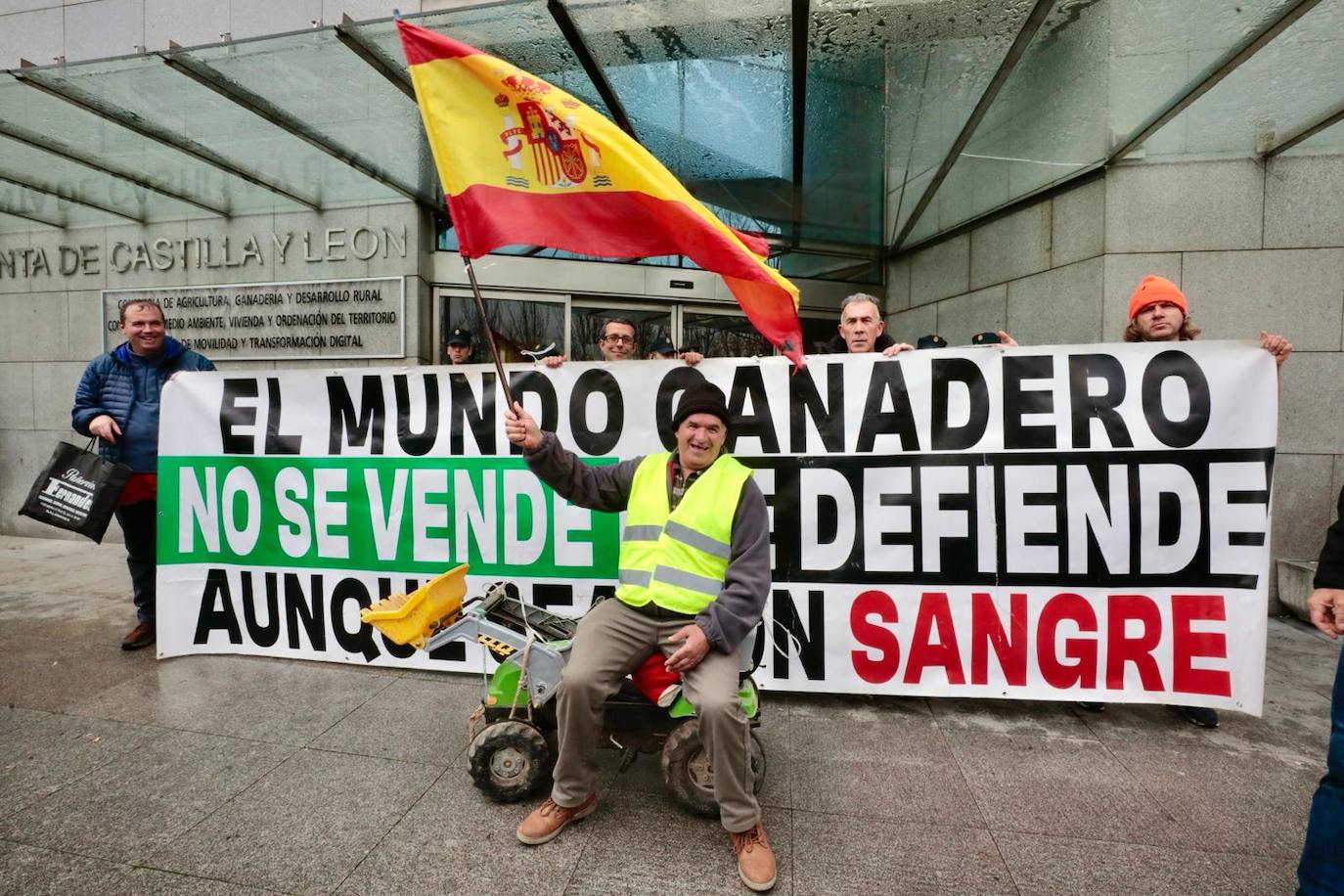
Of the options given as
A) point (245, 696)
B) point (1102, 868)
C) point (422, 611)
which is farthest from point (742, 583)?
point (245, 696)

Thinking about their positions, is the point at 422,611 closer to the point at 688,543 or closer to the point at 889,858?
the point at 688,543

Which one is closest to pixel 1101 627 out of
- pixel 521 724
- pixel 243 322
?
pixel 521 724

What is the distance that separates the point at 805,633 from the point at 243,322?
674cm

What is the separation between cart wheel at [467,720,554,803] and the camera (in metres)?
2.35

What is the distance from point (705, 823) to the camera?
228 centimetres

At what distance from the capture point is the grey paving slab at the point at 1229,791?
2209 mm

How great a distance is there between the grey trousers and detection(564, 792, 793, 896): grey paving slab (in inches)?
4.6

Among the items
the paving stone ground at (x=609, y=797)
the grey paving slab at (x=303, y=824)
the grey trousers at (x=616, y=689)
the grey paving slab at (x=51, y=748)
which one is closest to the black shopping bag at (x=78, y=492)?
the paving stone ground at (x=609, y=797)

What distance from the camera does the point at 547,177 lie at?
230 cm

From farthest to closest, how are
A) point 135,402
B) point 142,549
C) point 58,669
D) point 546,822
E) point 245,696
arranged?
1. point 142,549
2. point 135,402
3. point 58,669
4. point 245,696
5. point 546,822

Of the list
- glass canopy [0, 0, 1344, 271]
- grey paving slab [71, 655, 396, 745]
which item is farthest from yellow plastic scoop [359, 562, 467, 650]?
glass canopy [0, 0, 1344, 271]

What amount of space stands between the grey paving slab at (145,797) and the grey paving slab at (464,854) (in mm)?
778

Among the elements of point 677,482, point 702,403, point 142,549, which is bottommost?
point 142,549

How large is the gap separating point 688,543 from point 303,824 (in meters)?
1.72
